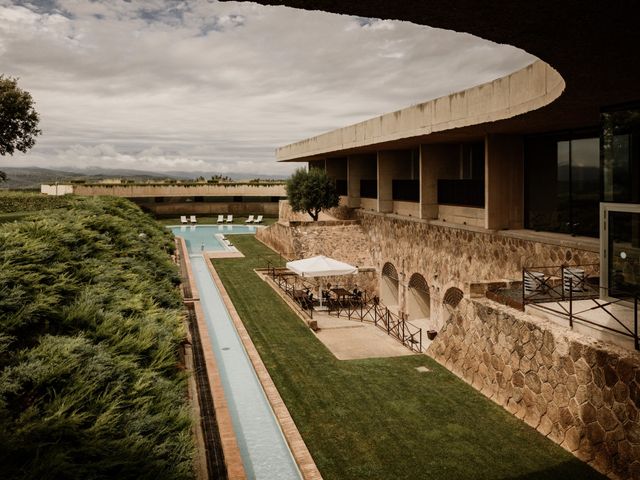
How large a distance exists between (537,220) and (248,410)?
12.1m

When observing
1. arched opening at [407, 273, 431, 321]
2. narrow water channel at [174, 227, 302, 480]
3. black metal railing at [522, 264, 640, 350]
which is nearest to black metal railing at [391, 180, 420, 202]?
arched opening at [407, 273, 431, 321]

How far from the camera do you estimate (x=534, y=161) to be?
1844 cm

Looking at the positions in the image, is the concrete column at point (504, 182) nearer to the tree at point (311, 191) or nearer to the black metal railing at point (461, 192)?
the black metal railing at point (461, 192)

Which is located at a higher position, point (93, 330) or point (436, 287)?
point (93, 330)

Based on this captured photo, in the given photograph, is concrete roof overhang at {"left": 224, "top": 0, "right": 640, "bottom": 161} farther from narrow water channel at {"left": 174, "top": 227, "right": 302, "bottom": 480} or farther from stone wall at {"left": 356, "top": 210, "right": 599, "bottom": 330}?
narrow water channel at {"left": 174, "top": 227, "right": 302, "bottom": 480}

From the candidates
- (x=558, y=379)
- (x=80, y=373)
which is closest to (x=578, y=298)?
(x=558, y=379)

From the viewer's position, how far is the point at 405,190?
2759cm

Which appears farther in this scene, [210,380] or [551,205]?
[551,205]

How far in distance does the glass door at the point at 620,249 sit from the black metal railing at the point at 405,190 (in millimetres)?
14793

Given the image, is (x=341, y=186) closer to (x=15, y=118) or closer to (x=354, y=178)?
(x=354, y=178)

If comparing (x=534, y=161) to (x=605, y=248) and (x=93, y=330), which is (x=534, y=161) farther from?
(x=93, y=330)

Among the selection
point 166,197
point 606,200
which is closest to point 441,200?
point 606,200

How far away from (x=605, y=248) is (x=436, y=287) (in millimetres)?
10764

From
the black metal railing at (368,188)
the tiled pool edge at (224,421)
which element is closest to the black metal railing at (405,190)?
the black metal railing at (368,188)
